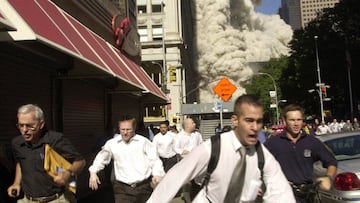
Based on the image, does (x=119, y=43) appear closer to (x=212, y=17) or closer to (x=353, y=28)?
(x=353, y=28)

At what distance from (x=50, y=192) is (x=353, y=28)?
49774 mm

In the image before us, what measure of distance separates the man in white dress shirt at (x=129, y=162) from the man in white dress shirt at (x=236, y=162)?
10.7ft

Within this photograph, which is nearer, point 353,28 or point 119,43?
point 119,43

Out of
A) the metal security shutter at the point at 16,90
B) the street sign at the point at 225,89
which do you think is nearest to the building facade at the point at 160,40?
the street sign at the point at 225,89

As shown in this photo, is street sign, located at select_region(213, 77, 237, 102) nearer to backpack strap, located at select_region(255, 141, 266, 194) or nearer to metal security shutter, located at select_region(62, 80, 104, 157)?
metal security shutter, located at select_region(62, 80, 104, 157)

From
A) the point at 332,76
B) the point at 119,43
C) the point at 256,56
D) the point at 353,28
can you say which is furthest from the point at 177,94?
the point at 119,43

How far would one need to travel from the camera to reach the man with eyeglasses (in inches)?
182

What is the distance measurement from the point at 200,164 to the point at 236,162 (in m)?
0.24

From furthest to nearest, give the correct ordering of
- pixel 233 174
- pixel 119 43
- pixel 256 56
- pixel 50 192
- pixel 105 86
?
pixel 256 56 → pixel 119 43 → pixel 105 86 → pixel 50 192 → pixel 233 174

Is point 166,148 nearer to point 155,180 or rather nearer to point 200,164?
point 155,180

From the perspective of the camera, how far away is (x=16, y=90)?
29.5ft

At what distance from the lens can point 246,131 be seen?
343 centimetres

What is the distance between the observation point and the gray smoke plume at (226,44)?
96250 mm

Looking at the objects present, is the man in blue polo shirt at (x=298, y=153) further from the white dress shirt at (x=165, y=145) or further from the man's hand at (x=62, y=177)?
the white dress shirt at (x=165, y=145)
